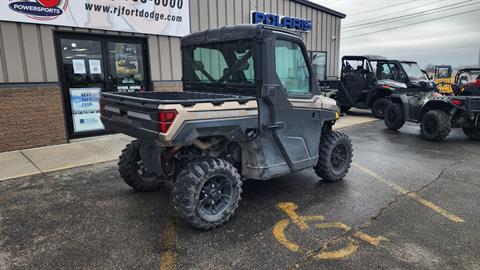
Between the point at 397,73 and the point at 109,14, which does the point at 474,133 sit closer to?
the point at 397,73

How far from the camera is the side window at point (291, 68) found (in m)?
3.96

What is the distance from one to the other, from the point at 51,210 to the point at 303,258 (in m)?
3.15

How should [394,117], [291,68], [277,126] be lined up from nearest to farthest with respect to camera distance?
[277,126] → [291,68] → [394,117]

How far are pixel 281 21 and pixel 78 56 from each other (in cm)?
754

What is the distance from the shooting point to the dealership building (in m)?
7.00

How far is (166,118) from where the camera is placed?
3.09 metres

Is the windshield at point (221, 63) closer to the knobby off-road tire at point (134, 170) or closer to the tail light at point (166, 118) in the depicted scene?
the tail light at point (166, 118)

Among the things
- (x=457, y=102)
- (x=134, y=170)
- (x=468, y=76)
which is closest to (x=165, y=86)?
(x=134, y=170)

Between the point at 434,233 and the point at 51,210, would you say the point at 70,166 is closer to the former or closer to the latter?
the point at 51,210

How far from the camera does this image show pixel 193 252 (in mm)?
3127

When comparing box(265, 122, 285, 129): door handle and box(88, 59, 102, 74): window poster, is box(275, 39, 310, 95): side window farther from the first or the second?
box(88, 59, 102, 74): window poster

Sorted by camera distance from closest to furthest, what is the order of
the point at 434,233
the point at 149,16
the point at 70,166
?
1. the point at 434,233
2. the point at 70,166
3. the point at 149,16

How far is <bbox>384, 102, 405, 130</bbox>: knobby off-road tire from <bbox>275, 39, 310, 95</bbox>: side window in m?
6.33

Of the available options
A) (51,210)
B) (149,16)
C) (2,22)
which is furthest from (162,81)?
(51,210)
